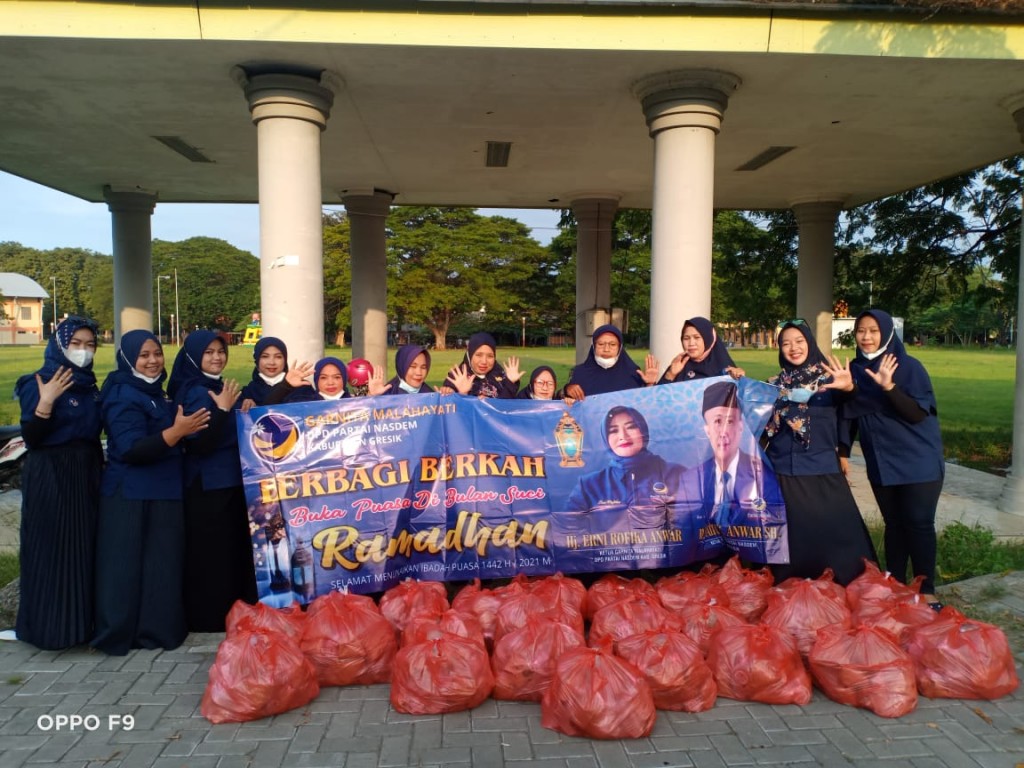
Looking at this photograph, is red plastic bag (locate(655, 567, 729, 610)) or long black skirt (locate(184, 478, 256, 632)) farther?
long black skirt (locate(184, 478, 256, 632))

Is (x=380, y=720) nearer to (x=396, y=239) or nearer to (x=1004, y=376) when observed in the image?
(x=1004, y=376)

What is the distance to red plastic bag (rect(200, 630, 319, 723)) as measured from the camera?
11.2ft

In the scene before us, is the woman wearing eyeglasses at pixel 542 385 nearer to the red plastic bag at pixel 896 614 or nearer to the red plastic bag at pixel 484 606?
the red plastic bag at pixel 484 606

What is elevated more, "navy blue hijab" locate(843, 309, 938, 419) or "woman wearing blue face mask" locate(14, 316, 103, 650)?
"navy blue hijab" locate(843, 309, 938, 419)

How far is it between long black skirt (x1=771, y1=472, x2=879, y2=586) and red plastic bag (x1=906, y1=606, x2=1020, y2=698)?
94cm

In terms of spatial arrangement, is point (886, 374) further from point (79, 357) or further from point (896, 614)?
point (79, 357)

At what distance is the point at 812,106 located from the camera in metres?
8.00

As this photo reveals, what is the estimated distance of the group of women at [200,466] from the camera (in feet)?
13.5

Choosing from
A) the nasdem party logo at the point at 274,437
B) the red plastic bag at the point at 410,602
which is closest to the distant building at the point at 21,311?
the nasdem party logo at the point at 274,437

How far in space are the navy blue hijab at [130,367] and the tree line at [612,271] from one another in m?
11.6

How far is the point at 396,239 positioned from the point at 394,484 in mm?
53992

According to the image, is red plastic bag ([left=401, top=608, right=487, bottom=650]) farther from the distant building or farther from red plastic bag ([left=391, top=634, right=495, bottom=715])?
the distant building

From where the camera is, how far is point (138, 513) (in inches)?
164

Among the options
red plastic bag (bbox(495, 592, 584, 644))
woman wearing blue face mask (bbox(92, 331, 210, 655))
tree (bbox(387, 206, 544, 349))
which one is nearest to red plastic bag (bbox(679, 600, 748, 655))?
red plastic bag (bbox(495, 592, 584, 644))
